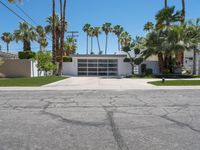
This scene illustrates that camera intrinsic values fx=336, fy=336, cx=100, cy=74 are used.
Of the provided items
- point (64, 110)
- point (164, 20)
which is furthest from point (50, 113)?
point (164, 20)

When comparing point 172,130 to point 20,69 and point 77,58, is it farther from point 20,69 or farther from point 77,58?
point 77,58

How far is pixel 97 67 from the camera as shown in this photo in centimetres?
4825

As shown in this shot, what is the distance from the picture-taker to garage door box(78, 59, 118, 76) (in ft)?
157

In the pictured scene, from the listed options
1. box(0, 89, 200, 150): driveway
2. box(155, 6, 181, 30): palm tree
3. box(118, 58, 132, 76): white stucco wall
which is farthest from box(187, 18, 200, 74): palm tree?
box(0, 89, 200, 150): driveway

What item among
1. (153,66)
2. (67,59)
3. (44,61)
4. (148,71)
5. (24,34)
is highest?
(24,34)

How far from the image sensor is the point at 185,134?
689 cm

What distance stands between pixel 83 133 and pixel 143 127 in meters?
1.49

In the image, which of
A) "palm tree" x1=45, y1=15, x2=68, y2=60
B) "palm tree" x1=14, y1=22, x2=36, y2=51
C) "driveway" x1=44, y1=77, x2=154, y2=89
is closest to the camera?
"driveway" x1=44, y1=77, x2=154, y2=89

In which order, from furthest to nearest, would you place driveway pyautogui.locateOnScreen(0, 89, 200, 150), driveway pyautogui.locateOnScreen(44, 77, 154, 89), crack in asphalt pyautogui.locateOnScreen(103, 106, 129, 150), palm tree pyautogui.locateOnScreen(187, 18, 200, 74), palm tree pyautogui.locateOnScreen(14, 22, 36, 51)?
palm tree pyautogui.locateOnScreen(14, 22, 36, 51)
palm tree pyautogui.locateOnScreen(187, 18, 200, 74)
driveway pyautogui.locateOnScreen(44, 77, 154, 89)
driveway pyautogui.locateOnScreen(0, 89, 200, 150)
crack in asphalt pyautogui.locateOnScreen(103, 106, 129, 150)

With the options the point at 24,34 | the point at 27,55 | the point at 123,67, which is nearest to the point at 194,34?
the point at 123,67

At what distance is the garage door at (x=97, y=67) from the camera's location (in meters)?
47.9

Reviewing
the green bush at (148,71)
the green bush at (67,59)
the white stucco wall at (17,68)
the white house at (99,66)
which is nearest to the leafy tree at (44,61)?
the white stucco wall at (17,68)

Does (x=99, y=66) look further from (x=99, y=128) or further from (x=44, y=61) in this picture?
(x=99, y=128)

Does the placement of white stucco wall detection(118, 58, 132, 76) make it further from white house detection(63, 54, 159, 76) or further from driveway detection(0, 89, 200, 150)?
driveway detection(0, 89, 200, 150)
